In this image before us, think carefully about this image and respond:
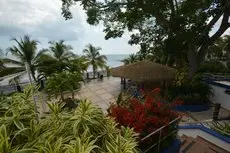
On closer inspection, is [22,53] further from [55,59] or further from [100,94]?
[100,94]

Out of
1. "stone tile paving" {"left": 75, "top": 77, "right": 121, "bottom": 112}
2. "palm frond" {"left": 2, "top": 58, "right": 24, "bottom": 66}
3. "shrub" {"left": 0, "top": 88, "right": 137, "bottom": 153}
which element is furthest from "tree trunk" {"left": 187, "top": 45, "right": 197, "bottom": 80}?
"palm frond" {"left": 2, "top": 58, "right": 24, "bottom": 66}

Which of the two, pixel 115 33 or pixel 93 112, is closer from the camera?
pixel 93 112

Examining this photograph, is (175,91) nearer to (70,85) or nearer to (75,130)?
(70,85)

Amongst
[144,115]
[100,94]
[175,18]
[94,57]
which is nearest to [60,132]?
[144,115]

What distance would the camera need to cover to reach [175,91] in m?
14.2

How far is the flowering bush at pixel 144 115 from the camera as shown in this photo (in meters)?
4.38

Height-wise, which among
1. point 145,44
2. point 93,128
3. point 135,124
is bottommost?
point 135,124

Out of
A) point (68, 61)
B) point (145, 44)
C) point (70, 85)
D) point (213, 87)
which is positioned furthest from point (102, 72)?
point (213, 87)

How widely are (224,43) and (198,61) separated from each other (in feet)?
60.6

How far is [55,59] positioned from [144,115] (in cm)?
1555

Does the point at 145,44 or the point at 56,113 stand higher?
the point at 145,44

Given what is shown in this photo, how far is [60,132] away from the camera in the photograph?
2977 millimetres

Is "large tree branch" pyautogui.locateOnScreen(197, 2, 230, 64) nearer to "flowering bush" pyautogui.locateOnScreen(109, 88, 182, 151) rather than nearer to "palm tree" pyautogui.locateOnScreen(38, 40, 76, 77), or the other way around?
"flowering bush" pyautogui.locateOnScreen(109, 88, 182, 151)

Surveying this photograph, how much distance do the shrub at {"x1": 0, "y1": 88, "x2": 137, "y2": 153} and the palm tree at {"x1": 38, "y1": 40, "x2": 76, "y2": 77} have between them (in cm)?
1437
